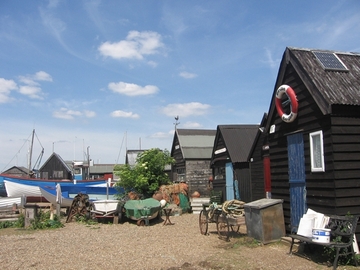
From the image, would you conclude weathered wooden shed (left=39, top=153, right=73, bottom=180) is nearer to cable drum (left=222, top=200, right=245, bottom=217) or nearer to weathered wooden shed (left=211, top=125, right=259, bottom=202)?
weathered wooden shed (left=211, top=125, right=259, bottom=202)

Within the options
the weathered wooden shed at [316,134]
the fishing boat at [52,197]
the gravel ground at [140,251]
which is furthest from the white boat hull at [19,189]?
the weathered wooden shed at [316,134]

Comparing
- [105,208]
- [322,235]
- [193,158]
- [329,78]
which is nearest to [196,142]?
[193,158]

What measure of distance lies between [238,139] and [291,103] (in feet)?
44.2

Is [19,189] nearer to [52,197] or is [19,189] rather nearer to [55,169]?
[52,197]

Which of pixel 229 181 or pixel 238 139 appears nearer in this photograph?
pixel 229 181

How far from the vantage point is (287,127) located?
1062 centimetres

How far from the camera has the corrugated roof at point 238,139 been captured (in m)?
22.2

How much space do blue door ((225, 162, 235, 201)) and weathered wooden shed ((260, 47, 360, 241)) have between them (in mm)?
10987

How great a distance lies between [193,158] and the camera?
102ft

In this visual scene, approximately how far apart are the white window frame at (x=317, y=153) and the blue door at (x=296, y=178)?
1.43 feet

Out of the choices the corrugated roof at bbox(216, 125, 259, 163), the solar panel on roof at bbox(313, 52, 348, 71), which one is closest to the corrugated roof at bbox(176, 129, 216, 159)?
the corrugated roof at bbox(216, 125, 259, 163)

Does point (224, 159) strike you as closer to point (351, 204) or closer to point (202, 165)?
point (202, 165)

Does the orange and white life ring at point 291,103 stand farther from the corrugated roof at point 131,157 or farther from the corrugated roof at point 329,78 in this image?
the corrugated roof at point 131,157

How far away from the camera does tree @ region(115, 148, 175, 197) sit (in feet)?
80.5
